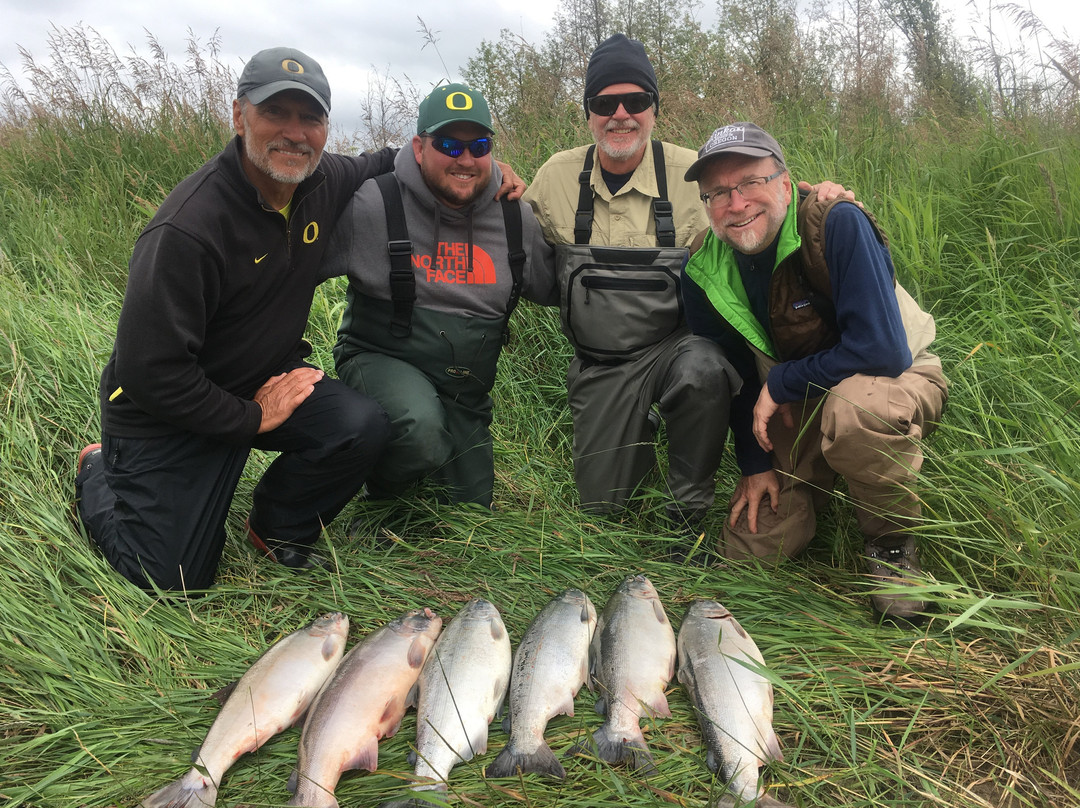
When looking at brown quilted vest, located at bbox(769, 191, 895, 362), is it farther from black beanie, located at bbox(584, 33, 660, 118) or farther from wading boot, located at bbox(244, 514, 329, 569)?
wading boot, located at bbox(244, 514, 329, 569)

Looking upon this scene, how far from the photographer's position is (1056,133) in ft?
15.7

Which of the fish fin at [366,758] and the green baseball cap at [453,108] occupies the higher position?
the green baseball cap at [453,108]

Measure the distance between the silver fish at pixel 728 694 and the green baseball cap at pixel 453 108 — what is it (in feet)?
8.19

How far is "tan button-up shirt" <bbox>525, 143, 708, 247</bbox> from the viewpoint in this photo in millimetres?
4047

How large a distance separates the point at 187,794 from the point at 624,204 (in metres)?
3.17

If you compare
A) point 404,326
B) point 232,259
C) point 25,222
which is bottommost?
point 404,326

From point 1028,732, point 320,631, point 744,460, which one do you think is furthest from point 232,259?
point 1028,732

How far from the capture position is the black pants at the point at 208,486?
3.32m

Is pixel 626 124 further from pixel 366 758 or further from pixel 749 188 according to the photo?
pixel 366 758

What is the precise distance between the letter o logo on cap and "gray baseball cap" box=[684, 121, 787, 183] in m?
1.27

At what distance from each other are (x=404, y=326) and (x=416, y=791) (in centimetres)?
241

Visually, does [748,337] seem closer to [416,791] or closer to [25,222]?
[416,791]

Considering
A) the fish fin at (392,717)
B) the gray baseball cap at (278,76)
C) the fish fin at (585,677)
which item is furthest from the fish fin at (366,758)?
the gray baseball cap at (278,76)

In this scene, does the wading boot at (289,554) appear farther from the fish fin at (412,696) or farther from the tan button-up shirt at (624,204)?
the tan button-up shirt at (624,204)
